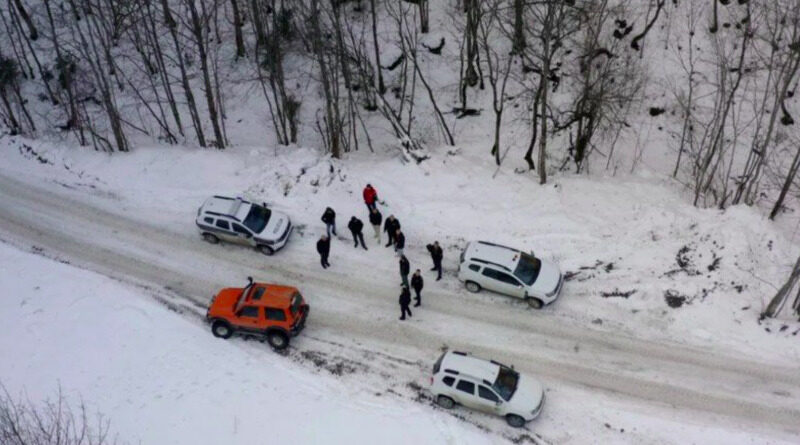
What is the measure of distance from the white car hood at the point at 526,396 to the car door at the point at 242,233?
1110 centimetres

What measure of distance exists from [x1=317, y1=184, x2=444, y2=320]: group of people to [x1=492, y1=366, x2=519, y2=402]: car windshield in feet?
13.0

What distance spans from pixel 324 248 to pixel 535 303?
7510 mm

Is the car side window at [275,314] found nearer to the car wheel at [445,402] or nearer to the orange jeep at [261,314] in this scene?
the orange jeep at [261,314]

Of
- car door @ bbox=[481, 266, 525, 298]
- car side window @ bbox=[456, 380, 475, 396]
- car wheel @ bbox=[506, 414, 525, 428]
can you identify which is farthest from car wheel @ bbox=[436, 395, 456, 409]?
car door @ bbox=[481, 266, 525, 298]

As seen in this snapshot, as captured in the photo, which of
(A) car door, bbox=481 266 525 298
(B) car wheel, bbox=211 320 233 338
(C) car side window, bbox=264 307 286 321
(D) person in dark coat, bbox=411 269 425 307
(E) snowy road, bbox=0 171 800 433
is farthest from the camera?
(A) car door, bbox=481 266 525 298

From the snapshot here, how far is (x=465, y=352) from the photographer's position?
21688 millimetres

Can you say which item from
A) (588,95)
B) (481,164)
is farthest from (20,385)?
(588,95)

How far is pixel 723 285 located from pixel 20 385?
22691 millimetres

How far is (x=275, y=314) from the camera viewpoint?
21.3 metres

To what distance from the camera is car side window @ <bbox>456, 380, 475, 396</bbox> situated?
19.5 meters

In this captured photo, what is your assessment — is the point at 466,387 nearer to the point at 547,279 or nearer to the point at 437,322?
the point at 437,322

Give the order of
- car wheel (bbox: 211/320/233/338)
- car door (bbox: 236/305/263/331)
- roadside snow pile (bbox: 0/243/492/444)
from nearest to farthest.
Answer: roadside snow pile (bbox: 0/243/492/444), car door (bbox: 236/305/263/331), car wheel (bbox: 211/320/233/338)

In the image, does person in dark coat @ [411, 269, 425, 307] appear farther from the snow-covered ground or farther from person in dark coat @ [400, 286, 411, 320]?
the snow-covered ground

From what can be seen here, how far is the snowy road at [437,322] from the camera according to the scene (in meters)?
20.5
